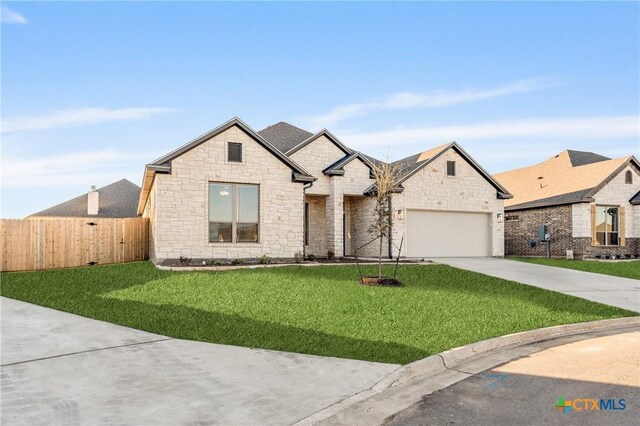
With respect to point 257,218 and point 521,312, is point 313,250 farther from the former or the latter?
point 521,312

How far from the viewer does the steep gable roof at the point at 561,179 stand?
1056 inches

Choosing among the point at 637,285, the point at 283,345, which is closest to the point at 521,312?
the point at 283,345

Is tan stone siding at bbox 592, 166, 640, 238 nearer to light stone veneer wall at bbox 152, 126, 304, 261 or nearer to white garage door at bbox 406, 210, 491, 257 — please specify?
white garage door at bbox 406, 210, 491, 257

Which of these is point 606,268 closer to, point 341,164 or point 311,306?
point 341,164

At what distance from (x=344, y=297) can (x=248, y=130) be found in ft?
32.0

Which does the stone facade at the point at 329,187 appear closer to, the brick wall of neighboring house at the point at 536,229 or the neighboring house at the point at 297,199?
the neighboring house at the point at 297,199

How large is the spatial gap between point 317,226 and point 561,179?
1699 centimetres

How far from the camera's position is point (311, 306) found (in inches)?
408

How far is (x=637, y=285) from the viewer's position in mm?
16281

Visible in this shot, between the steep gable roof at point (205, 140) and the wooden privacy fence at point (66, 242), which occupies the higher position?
the steep gable roof at point (205, 140)

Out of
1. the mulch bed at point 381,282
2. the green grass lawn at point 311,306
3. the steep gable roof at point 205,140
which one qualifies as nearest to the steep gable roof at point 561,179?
the green grass lawn at point 311,306

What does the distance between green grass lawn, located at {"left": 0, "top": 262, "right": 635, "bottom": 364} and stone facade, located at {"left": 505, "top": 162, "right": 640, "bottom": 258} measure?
13.3 meters

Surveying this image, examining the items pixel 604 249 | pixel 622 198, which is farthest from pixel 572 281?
pixel 622 198

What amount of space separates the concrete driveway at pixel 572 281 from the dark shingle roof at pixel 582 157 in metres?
14.2
